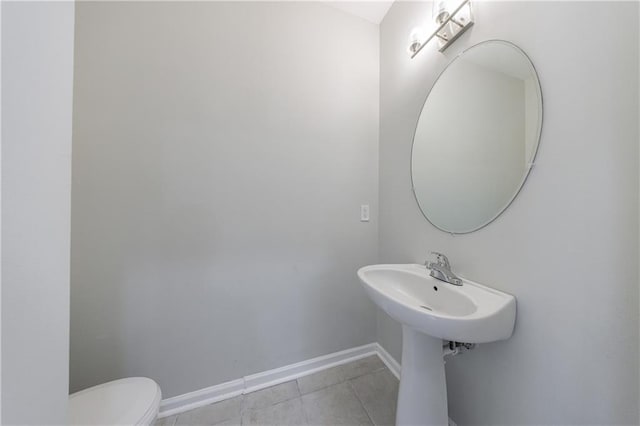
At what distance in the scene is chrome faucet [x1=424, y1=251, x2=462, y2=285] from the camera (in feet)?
2.84

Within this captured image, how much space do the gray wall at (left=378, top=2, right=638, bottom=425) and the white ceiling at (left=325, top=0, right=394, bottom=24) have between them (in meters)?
0.80

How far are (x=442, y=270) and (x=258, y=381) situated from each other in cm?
125

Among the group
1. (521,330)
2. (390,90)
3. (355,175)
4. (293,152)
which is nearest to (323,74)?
(390,90)

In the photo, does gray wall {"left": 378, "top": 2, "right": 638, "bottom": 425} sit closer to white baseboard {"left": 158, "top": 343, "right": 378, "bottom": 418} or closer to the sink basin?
the sink basin

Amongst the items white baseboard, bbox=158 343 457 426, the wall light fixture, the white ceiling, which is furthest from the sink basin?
the white ceiling

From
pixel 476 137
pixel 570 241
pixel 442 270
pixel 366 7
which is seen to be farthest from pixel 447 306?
pixel 366 7

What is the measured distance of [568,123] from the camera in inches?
23.0

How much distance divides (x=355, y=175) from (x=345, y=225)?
0.37 meters

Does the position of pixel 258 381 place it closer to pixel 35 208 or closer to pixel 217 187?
pixel 217 187

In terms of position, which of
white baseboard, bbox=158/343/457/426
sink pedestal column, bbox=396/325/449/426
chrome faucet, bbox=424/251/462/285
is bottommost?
white baseboard, bbox=158/343/457/426

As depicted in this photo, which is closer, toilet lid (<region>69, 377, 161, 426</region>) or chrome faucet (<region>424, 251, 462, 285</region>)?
toilet lid (<region>69, 377, 161, 426</region>)

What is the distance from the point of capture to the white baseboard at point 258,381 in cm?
108

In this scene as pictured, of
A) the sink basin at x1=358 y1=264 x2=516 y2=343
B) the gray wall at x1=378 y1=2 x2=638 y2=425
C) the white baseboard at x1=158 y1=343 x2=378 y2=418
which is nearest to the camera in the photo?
the gray wall at x1=378 y1=2 x2=638 y2=425

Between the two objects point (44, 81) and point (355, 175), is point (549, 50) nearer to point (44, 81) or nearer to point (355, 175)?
point (355, 175)
